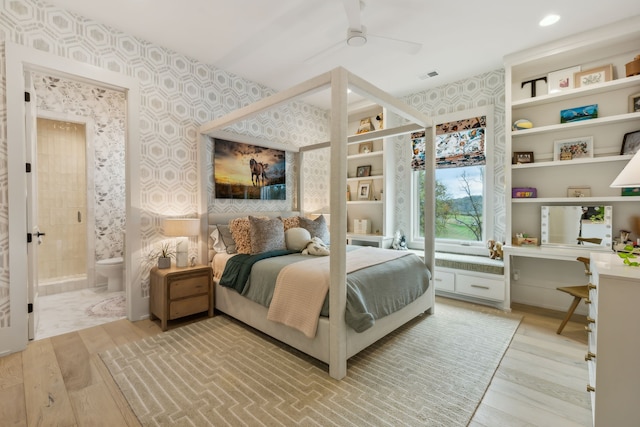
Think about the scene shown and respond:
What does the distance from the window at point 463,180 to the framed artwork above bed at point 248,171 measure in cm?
218

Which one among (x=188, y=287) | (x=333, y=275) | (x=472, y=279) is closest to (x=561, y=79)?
(x=472, y=279)

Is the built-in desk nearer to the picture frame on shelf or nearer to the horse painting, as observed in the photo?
the picture frame on shelf

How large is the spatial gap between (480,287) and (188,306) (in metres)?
3.39

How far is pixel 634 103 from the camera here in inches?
116

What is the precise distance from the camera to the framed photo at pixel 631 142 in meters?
2.88

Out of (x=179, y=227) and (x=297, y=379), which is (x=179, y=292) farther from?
(x=297, y=379)

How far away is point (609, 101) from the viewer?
312 cm

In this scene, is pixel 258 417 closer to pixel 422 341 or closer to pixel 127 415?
pixel 127 415

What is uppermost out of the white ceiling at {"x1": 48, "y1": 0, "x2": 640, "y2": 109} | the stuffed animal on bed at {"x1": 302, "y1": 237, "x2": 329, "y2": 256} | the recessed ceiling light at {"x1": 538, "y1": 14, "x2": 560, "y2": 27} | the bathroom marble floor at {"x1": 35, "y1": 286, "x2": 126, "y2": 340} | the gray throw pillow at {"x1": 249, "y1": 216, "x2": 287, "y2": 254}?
the white ceiling at {"x1": 48, "y1": 0, "x2": 640, "y2": 109}

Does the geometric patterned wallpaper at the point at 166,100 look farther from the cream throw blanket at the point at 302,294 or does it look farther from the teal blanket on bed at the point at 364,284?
the cream throw blanket at the point at 302,294

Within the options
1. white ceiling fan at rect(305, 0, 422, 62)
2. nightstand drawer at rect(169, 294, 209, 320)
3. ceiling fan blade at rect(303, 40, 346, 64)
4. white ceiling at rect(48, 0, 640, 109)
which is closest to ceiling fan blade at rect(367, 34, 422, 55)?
white ceiling fan at rect(305, 0, 422, 62)

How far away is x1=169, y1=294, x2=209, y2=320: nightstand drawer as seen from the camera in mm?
2893

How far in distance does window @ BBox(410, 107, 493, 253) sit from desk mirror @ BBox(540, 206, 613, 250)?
648mm

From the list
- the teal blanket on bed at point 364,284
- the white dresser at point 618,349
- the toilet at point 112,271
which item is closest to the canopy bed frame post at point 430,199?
the teal blanket on bed at point 364,284
